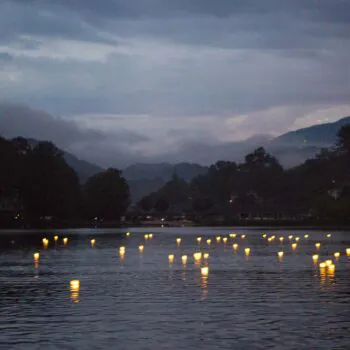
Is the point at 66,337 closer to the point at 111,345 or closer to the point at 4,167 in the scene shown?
the point at 111,345

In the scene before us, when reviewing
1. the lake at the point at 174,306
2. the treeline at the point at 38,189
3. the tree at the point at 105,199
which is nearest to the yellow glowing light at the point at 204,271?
the lake at the point at 174,306

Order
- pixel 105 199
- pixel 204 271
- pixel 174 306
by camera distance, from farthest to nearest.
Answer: pixel 105 199 < pixel 204 271 < pixel 174 306

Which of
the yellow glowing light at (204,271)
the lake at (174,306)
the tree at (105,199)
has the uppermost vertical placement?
the tree at (105,199)

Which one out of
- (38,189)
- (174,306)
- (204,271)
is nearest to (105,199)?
(38,189)

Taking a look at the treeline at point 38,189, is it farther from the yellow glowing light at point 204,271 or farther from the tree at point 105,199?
the yellow glowing light at point 204,271

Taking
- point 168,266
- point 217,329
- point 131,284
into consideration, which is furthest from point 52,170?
point 217,329

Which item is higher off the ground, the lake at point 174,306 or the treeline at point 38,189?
the treeline at point 38,189

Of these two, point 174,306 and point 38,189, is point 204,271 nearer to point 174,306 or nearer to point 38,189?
point 174,306

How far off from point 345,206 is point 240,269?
126m

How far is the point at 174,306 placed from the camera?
28453mm

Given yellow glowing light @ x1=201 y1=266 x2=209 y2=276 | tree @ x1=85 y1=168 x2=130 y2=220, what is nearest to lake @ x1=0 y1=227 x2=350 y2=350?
yellow glowing light @ x1=201 y1=266 x2=209 y2=276

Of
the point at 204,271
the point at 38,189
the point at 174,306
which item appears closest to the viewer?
the point at 174,306

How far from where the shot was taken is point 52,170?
162000 mm

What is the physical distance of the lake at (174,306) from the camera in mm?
22078
